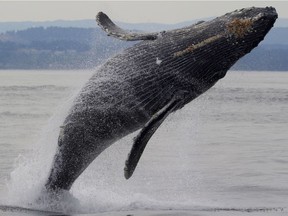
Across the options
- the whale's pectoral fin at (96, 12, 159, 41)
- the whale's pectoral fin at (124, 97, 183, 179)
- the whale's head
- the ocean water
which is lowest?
the ocean water

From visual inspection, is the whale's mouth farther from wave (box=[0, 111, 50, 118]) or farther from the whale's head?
wave (box=[0, 111, 50, 118])

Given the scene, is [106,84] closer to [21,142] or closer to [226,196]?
[226,196]

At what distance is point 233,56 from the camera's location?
1265 centimetres

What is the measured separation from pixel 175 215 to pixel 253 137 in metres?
15.7

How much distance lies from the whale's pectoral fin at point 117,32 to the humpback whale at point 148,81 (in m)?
0.02

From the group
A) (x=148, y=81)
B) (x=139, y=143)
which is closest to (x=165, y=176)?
(x=148, y=81)

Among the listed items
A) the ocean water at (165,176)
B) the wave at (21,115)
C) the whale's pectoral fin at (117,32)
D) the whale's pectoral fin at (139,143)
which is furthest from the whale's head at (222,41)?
the wave at (21,115)

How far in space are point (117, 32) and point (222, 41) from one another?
6.98ft

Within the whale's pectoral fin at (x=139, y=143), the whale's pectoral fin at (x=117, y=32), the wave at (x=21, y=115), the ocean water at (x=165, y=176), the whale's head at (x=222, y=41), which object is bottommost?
the wave at (x=21, y=115)

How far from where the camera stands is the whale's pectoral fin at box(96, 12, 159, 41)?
13234 millimetres

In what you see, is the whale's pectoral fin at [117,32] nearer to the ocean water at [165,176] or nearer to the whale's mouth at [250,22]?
the ocean water at [165,176]

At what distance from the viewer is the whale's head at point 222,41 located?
12422 mm

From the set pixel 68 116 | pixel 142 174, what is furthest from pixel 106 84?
pixel 142 174

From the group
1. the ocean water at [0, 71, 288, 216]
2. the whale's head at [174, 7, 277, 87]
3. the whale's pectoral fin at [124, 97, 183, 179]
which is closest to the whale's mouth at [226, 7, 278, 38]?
the whale's head at [174, 7, 277, 87]
